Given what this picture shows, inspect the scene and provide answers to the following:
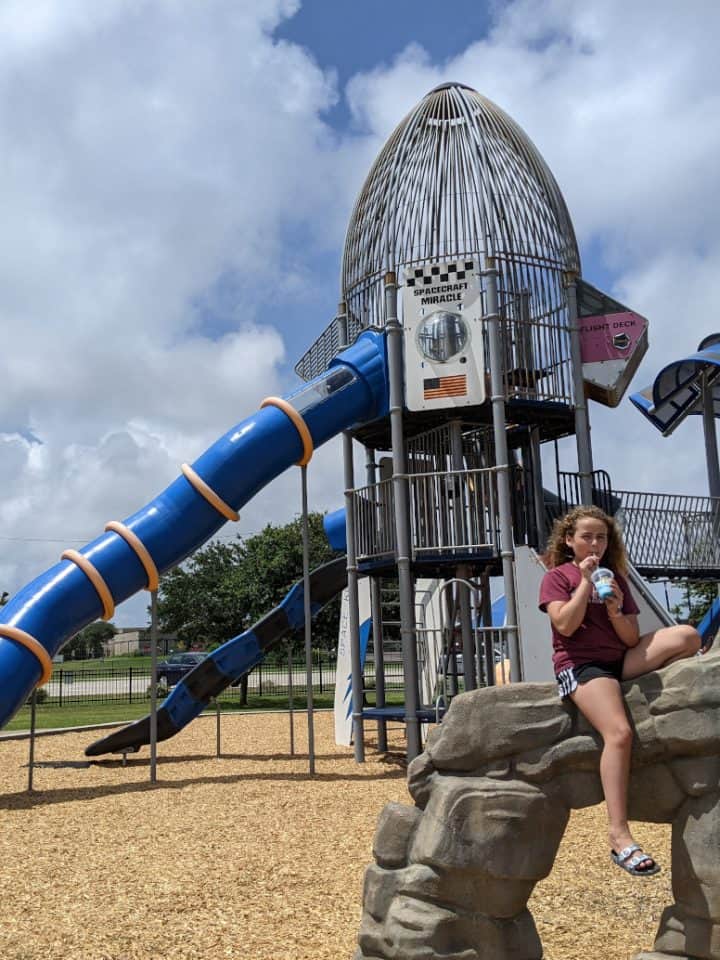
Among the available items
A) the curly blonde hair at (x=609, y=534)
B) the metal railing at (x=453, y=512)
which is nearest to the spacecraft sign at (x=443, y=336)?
the metal railing at (x=453, y=512)

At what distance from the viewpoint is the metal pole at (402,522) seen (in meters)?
11.7

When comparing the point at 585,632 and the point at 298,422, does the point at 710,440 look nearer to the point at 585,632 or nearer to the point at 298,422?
the point at 298,422

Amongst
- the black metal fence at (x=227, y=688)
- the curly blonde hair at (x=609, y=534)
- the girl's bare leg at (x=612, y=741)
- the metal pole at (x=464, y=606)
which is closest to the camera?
the girl's bare leg at (x=612, y=741)

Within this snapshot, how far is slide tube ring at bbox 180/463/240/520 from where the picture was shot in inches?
450

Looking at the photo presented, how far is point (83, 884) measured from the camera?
21.6ft

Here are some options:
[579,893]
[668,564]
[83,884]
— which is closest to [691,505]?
[668,564]

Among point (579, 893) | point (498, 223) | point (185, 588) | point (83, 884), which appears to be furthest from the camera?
point (185, 588)

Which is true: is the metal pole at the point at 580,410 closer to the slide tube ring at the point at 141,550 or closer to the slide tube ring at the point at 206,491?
the slide tube ring at the point at 206,491

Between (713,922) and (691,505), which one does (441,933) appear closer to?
(713,922)

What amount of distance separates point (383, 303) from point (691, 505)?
5.94 metres

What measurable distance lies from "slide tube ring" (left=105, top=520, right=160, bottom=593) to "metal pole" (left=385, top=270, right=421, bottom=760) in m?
2.98

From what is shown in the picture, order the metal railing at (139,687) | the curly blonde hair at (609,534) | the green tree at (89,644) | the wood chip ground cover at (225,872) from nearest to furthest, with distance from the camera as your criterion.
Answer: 1. the curly blonde hair at (609,534)
2. the wood chip ground cover at (225,872)
3. the metal railing at (139,687)
4. the green tree at (89,644)

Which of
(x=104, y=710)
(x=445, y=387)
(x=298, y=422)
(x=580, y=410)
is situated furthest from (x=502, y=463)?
(x=104, y=710)

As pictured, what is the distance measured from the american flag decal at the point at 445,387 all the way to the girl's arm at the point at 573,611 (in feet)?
26.6
